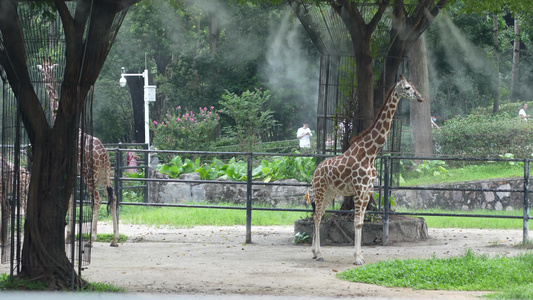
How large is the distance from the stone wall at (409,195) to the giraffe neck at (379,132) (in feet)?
21.2

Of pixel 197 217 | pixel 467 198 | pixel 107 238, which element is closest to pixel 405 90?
pixel 107 238

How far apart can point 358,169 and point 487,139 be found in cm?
1083

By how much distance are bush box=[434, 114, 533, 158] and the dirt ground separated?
20.5ft

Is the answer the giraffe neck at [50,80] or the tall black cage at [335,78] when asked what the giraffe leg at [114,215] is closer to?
the tall black cage at [335,78]

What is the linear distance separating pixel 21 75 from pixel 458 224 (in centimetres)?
1010

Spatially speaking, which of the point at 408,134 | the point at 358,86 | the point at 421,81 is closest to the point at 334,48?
the point at 358,86

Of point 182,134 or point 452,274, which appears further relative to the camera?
point 182,134

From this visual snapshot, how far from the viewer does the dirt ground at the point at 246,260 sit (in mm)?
6785

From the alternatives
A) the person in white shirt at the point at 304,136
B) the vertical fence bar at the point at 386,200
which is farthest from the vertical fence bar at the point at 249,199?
the person in white shirt at the point at 304,136

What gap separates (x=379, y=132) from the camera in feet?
31.0

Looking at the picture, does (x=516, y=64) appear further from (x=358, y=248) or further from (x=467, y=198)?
(x=358, y=248)

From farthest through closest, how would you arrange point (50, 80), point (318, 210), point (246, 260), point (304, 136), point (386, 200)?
point (304, 136)
point (386, 200)
point (318, 210)
point (246, 260)
point (50, 80)

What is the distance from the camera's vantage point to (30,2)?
651cm

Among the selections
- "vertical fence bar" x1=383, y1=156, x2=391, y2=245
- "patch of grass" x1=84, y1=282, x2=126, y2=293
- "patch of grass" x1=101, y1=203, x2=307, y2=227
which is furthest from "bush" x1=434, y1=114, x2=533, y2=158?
"patch of grass" x1=84, y1=282, x2=126, y2=293
